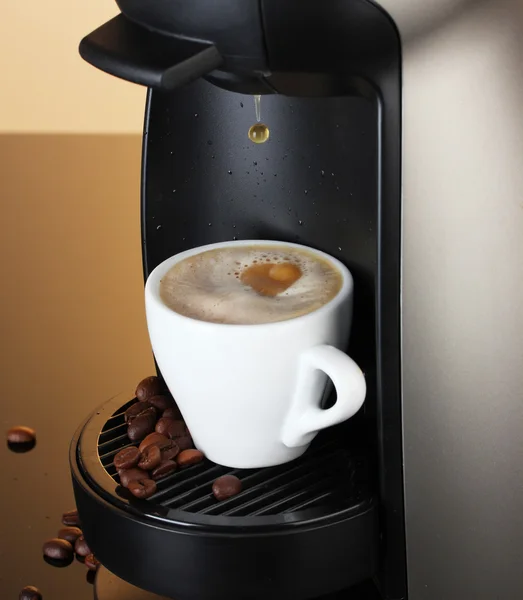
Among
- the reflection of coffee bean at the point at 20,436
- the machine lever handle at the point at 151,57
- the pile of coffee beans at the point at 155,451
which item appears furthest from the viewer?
the reflection of coffee bean at the point at 20,436

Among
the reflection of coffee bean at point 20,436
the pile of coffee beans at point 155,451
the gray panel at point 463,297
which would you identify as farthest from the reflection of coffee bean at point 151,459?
the reflection of coffee bean at point 20,436

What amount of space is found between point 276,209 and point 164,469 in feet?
0.53

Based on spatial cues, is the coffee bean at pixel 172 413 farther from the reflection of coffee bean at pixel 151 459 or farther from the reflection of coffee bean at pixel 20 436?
the reflection of coffee bean at pixel 20 436

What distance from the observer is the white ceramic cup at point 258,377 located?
474 millimetres

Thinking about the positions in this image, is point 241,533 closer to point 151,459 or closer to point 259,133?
point 151,459

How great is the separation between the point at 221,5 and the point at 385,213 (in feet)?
0.37

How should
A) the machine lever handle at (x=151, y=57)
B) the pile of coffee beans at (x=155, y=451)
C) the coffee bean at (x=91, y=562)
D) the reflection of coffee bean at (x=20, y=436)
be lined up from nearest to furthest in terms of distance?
the machine lever handle at (x=151, y=57)
the pile of coffee beans at (x=155, y=451)
the coffee bean at (x=91, y=562)
the reflection of coffee bean at (x=20, y=436)

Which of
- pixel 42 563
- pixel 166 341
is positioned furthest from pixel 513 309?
pixel 42 563

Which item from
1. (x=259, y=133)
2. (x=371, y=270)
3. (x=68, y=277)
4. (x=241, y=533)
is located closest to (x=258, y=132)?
(x=259, y=133)

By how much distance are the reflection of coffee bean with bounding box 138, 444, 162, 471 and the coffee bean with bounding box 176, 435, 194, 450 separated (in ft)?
0.07

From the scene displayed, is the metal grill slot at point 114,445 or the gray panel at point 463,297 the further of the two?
the metal grill slot at point 114,445

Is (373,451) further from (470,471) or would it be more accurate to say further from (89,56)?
(89,56)

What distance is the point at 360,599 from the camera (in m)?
0.52

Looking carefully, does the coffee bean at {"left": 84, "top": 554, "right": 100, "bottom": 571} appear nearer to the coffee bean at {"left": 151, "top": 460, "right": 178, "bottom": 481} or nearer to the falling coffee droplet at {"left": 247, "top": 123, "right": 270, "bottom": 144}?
the coffee bean at {"left": 151, "top": 460, "right": 178, "bottom": 481}
